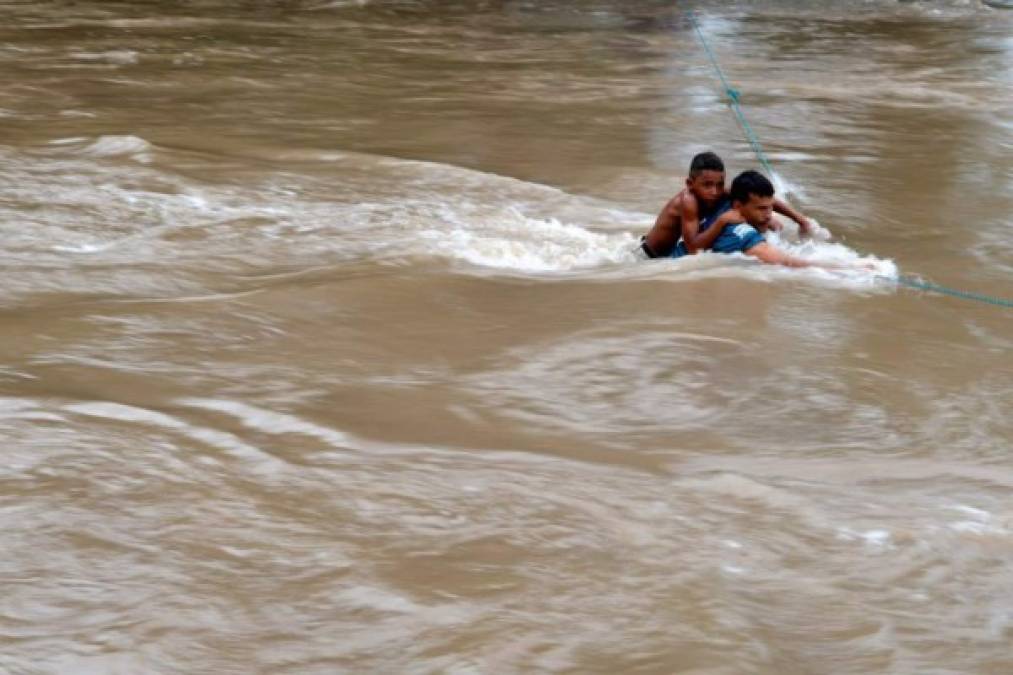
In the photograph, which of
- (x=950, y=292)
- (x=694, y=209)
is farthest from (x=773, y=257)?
(x=950, y=292)

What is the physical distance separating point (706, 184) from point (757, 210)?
1.06 feet

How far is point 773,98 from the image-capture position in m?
14.1

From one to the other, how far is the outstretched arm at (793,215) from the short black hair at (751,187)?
22.7 inches

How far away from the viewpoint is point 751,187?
7.19 m

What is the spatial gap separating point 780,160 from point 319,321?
5.40 metres

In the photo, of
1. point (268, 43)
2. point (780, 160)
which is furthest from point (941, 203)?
point (268, 43)

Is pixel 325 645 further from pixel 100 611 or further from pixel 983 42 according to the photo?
pixel 983 42

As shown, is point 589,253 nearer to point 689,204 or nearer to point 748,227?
point 689,204

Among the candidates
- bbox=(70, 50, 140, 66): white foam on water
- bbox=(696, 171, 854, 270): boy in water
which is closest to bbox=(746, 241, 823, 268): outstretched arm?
bbox=(696, 171, 854, 270): boy in water

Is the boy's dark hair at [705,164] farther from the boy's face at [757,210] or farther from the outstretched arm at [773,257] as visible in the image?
the outstretched arm at [773,257]

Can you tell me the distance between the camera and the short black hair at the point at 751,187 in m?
7.15

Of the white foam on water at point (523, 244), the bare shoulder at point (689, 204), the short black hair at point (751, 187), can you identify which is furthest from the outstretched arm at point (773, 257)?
the white foam on water at point (523, 244)

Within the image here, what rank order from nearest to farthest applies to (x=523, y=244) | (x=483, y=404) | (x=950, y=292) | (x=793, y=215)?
1. (x=483, y=404)
2. (x=950, y=292)
3. (x=793, y=215)
4. (x=523, y=244)

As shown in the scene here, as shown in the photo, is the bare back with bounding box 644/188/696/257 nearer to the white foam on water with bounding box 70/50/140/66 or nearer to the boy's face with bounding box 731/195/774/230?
the boy's face with bounding box 731/195/774/230
